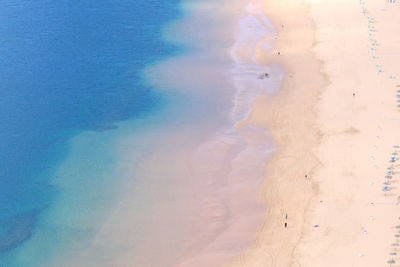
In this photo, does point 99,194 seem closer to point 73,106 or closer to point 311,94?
point 73,106

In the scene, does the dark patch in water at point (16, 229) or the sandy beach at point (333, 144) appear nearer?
the sandy beach at point (333, 144)

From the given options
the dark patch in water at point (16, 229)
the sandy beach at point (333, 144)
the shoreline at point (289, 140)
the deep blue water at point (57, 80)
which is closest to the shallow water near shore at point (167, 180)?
the dark patch in water at point (16, 229)

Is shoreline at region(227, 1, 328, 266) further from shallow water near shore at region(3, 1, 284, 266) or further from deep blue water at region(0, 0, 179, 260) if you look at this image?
deep blue water at region(0, 0, 179, 260)

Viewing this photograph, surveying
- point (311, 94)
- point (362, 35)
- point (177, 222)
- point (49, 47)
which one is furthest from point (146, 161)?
point (362, 35)

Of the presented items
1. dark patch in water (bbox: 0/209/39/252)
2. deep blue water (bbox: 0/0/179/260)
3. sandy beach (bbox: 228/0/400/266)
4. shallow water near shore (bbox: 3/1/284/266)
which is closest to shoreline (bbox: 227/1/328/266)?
sandy beach (bbox: 228/0/400/266)

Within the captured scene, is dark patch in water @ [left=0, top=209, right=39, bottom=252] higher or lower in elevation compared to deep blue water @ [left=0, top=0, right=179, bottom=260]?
lower

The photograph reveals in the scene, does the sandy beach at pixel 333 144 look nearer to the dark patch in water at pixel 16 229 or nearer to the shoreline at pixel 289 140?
the shoreline at pixel 289 140
